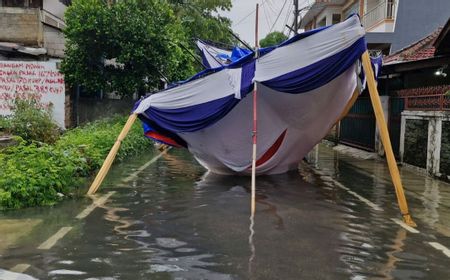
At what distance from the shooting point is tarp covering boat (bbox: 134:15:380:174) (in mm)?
9102

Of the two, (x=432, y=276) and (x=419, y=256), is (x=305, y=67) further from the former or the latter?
(x=432, y=276)

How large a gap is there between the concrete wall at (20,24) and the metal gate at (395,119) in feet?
44.5

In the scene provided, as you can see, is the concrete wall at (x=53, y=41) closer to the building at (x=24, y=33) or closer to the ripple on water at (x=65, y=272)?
the building at (x=24, y=33)

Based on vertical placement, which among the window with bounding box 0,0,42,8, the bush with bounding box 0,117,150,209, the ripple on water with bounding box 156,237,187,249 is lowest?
the ripple on water with bounding box 156,237,187,249

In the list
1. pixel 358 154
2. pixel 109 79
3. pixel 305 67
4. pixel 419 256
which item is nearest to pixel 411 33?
pixel 358 154

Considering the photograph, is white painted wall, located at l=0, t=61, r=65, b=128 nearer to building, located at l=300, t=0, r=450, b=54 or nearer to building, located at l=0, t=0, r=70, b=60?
building, located at l=0, t=0, r=70, b=60

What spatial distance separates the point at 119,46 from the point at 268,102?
31.0 feet

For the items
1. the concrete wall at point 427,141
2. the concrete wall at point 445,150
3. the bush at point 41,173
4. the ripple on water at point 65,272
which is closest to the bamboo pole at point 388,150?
the concrete wall at point 445,150

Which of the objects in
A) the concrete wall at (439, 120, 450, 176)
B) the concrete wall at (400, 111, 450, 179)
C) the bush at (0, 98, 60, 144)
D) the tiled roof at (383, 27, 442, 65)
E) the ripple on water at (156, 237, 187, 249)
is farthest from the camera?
the tiled roof at (383, 27, 442, 65)

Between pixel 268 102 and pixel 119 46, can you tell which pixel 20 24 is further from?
pixel 268 102

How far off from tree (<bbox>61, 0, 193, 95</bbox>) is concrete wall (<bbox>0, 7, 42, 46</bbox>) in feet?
4.65

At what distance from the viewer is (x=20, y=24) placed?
62.8ft

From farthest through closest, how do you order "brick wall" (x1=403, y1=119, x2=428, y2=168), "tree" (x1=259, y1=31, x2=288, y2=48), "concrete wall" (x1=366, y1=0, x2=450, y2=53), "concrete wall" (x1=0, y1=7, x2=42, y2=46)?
"tree" (x1=259, y1=31, x2=288, y2=48), "concrete wall" (x1=366, y1=0, x2=450, y2=53), "concrete wall" (x1=0, y1=7, x2=42, y2=46), "brick wall" (x1=403, y1=119, x2=428, y2=168)

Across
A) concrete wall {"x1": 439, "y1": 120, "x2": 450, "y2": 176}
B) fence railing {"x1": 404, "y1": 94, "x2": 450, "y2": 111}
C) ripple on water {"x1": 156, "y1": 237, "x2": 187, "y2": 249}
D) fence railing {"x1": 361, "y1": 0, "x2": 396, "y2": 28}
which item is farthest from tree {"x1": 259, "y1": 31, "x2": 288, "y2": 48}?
ripple on water {"x1": 156, "y1": 237, "x2": 187, "y2": 249}
